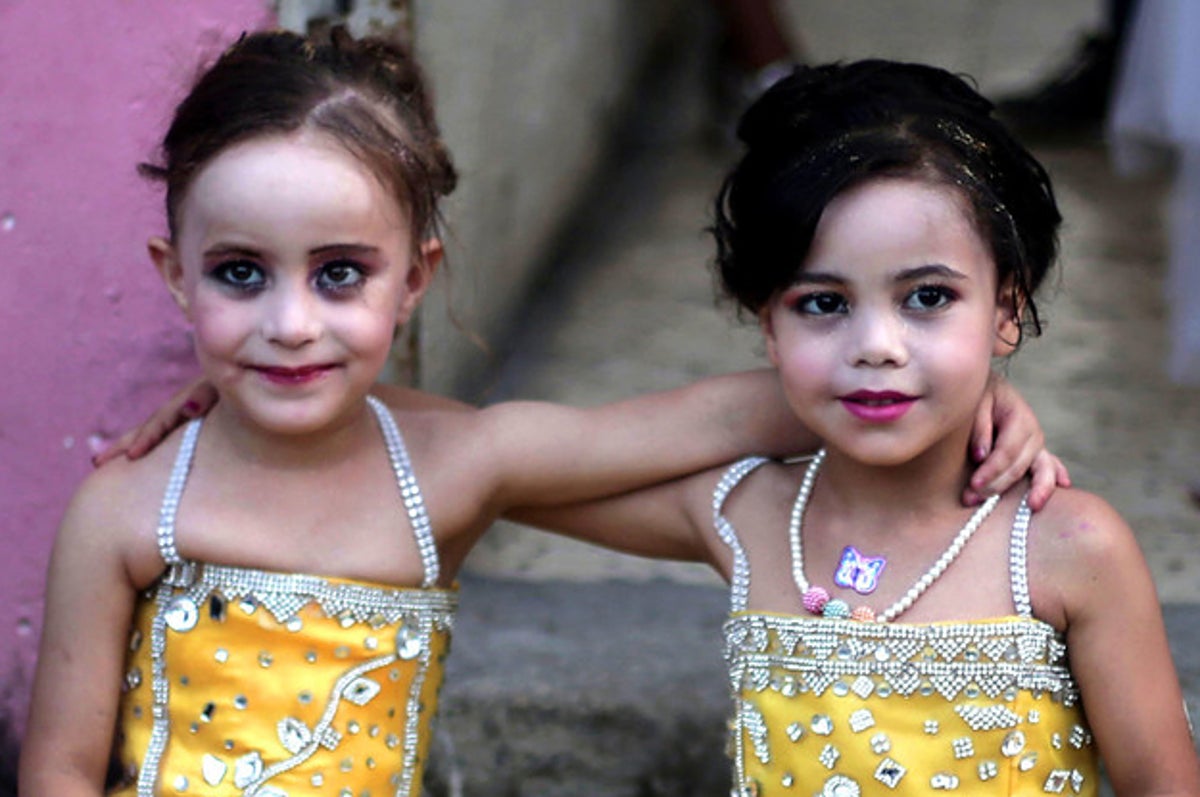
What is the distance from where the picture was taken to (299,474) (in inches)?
88.3

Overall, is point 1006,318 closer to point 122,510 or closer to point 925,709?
point 925,709

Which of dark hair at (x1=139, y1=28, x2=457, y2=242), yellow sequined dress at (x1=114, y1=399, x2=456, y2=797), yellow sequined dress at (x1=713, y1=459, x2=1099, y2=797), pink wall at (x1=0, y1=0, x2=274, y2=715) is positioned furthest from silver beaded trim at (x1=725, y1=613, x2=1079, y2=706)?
pink wall at (x1=0, y1=0, x2=274, y2=715)

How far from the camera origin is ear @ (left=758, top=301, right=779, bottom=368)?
A: 2115mm

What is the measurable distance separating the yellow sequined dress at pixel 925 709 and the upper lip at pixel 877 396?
0.21 meters

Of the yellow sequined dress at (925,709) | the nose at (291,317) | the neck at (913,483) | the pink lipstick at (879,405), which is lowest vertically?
the yellow sequined dress at (925,709)

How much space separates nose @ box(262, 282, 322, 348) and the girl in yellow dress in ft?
1.62

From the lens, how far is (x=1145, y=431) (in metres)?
3.45

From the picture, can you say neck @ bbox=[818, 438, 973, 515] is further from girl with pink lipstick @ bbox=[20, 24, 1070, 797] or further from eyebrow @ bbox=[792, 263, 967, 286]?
eyebrow @ bbox=[792, 263, 967, 286]

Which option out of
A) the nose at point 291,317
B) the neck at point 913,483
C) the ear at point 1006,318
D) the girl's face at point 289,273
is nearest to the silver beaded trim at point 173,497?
the girl's face at point 289,273

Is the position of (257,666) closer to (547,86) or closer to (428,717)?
(428,717)

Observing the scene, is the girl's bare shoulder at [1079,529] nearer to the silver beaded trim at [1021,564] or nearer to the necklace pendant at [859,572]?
the silver beaded trim at [1021,564]

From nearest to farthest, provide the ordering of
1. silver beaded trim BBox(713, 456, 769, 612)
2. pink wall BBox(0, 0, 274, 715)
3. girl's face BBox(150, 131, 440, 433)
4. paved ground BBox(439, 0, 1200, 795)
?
girl's face BBox(150, 131, 440, 433) → silver beaded trim BBox(713, 456, 769, 612) → pink wall BBox(0, 0, 274, 715) → paved ground BBox(439, 0, 1200, 795)

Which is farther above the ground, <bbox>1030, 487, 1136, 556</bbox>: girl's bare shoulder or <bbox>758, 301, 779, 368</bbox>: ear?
<bbox>758, 301, 779, 368</bbox>: ear

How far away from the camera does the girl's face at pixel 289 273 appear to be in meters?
2.06
